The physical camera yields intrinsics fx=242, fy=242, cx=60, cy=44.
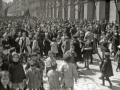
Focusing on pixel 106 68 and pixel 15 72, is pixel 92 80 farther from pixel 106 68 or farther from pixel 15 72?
pixel 15 72

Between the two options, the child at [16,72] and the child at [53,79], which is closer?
the child at [16,72]

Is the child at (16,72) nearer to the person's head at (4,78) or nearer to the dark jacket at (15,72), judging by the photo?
the dark jacket at (15,72)

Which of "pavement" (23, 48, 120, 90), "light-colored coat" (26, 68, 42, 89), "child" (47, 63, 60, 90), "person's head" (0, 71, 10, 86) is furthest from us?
"pavement" (23, 48, 120, 90)

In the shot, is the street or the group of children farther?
the street

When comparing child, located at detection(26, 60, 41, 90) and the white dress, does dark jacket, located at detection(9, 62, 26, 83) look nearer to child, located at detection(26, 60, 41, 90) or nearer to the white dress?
child, located at detection(26, 60, 41, 90)

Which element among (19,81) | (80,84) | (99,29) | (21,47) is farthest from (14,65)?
(99,29)

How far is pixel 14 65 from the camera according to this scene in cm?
614

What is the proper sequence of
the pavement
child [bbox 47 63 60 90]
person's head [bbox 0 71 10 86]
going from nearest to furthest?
person's head [bbox 0 71 10 86]
child [bbox 47 63 60 90]
the pavement

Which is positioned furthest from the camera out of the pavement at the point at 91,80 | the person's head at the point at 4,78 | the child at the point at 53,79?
the pavement at the point at 91,80

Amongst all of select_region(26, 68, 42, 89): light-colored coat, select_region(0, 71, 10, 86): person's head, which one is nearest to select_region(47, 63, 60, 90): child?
select_region(26, 68, 42, 89): light-colored coat

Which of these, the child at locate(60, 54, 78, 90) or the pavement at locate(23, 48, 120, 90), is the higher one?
the child at locate(60, 54, 78, 90)

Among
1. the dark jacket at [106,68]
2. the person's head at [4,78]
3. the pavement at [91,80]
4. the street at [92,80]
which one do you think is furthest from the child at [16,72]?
the dark jacket at [106,68]

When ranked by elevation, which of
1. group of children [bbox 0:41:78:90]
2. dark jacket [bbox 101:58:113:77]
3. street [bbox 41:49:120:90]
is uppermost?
group of children [bbox 0:41:78:90]

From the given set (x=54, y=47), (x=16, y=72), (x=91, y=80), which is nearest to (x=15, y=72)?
(x=16, y=72)
